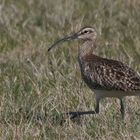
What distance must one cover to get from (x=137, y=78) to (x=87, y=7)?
5704mm

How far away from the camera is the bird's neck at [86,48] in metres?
11.2

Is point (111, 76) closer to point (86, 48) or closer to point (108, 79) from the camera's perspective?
point (108, 79)

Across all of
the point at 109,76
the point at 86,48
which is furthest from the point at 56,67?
the point at 109,76

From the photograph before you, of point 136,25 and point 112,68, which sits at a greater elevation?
point 136,25

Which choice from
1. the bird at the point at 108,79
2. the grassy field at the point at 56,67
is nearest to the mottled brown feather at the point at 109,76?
the bird at the point at 108,79

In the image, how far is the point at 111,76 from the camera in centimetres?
1034

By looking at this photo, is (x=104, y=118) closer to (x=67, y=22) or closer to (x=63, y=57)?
(x=63, y=57)

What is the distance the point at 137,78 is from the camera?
1035cm

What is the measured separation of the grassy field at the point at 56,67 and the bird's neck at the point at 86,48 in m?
0.43

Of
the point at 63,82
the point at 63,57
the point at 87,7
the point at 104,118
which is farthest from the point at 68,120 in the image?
the point at 87,7

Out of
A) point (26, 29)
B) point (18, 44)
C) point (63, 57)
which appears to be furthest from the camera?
point (26, 29)

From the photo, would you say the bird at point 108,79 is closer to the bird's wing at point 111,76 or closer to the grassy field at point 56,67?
the bird's wing at point 111,76

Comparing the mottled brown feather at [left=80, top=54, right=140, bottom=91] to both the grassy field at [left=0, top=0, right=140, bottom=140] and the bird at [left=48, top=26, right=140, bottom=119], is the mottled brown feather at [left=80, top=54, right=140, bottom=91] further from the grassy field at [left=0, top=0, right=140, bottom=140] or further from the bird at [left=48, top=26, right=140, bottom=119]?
the grassy field at [left=0, top=0, right=140, bottom=140]

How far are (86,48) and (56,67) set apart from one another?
1324 millimetres
